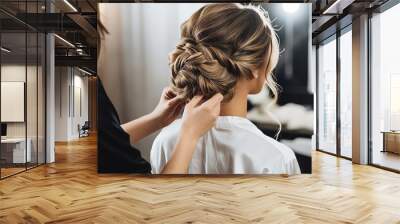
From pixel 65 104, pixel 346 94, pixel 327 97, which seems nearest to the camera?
pixel 346 94

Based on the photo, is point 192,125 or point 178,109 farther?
point 178,109

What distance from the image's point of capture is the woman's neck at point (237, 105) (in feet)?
20.4

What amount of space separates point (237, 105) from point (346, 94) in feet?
13.1

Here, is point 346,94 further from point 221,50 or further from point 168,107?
point 168,107

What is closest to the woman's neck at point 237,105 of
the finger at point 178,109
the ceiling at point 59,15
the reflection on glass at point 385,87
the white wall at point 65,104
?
the finger at point 178,109

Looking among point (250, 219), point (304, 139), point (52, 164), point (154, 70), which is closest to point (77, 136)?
point (52, 164)

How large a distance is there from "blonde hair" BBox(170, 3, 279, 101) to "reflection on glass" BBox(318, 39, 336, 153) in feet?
13.7

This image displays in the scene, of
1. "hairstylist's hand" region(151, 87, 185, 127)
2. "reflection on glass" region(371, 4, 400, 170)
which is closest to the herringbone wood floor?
"reflection on glass" region(371, 4, 400, 170)

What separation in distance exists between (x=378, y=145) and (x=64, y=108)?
11.9 m

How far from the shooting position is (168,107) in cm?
632

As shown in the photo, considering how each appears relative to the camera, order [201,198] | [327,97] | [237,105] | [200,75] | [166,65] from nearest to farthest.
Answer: [201,198]
[200,75]
[237,105]
[166,65]
[327,97]

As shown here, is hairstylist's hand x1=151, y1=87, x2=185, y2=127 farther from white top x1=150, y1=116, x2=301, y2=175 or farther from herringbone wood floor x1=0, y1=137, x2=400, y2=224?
herringbone wood floor x1=0, y1=137, x2=400, y2=224

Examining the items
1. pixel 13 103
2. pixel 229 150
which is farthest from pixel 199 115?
pixel 13 103

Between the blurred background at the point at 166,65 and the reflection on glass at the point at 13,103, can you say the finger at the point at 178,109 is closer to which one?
the blurred background at the point at 166,65
